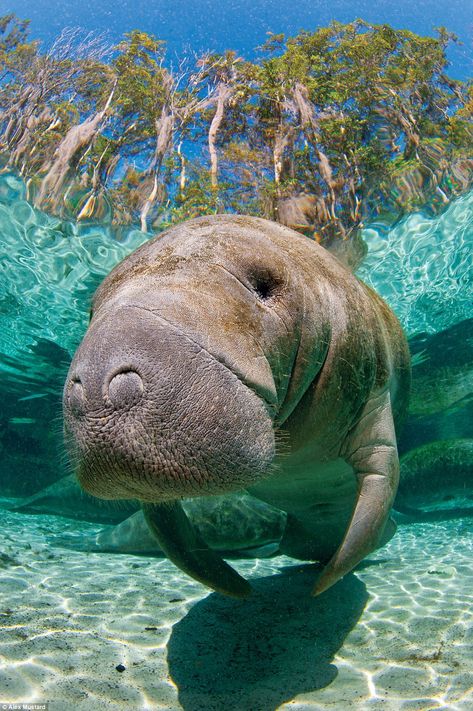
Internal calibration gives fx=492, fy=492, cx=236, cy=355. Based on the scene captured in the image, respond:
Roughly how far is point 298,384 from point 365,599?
234 centimetres

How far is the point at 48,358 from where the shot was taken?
48.0ft

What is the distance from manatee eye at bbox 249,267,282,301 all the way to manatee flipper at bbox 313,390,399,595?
1.24m

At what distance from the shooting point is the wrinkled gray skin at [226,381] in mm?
1503

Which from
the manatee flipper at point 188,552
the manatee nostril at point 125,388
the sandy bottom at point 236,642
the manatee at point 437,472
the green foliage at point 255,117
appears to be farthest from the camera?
the manatee at point 437,472

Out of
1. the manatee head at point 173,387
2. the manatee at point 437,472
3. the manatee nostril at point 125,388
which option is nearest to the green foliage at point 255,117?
the manatee head at point 173,387

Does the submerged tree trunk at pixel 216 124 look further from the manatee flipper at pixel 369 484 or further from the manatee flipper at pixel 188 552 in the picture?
the manatee flipper at pixel 188 552

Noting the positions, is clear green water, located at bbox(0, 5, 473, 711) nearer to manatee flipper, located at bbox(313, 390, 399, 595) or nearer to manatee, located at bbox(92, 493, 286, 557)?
manatee, located at bbox(92, 493, 286, 557)

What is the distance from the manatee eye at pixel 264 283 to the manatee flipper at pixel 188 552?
54.1 inches

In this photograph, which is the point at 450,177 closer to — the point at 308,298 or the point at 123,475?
the point at 308,298

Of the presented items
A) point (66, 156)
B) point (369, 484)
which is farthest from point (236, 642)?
point (66, 156)

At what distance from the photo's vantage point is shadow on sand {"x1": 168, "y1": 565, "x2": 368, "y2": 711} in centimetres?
236

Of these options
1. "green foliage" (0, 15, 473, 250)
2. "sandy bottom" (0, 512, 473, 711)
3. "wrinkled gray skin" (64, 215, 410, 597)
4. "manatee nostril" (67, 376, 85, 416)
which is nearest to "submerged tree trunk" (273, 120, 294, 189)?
"green foliage" (0, 15, 473, 250)

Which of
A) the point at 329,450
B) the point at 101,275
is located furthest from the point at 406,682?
the point at 101,275

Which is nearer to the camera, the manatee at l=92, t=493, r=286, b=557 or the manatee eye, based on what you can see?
the manatee eye
